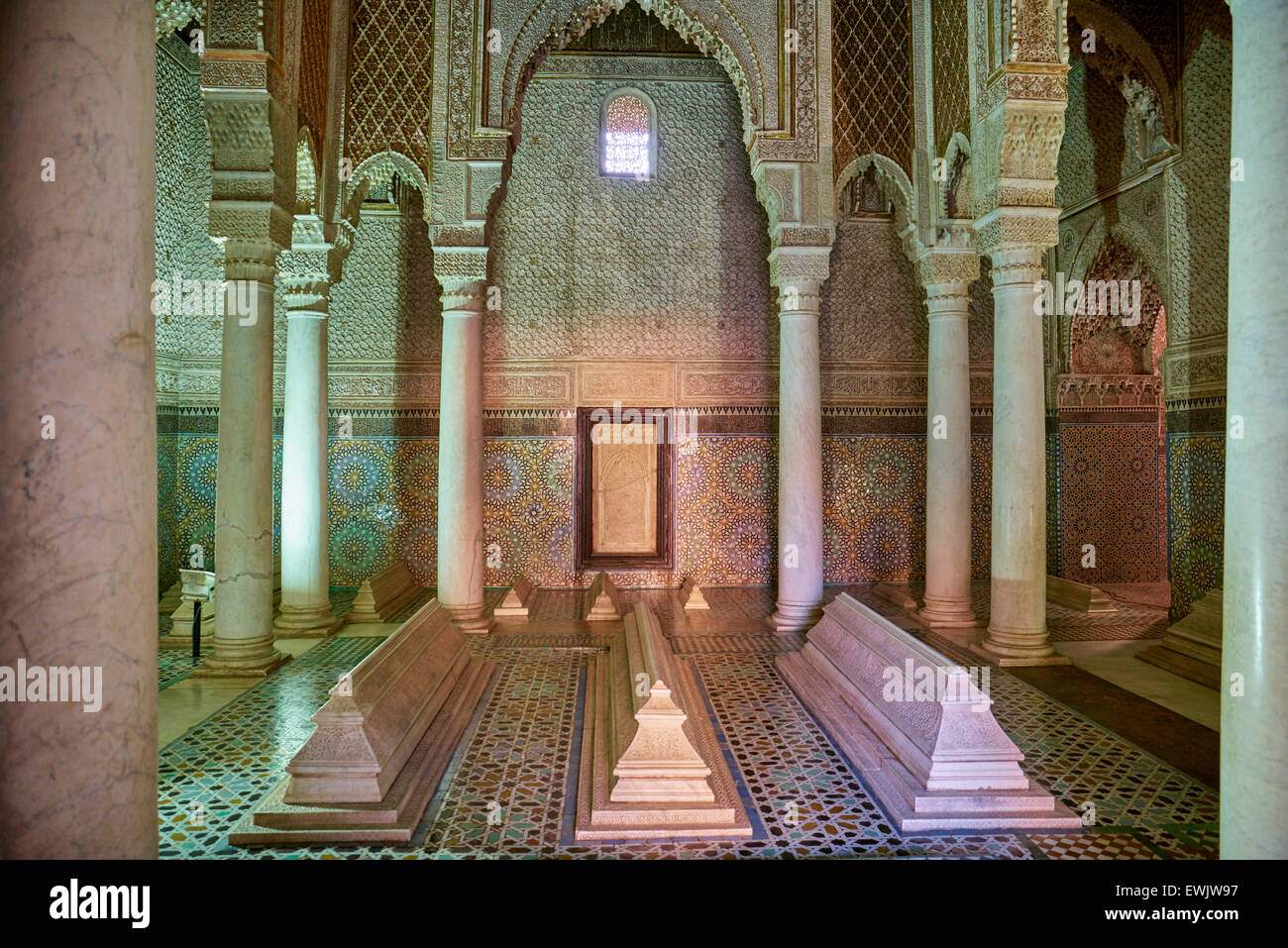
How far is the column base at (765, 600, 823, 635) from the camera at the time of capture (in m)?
6.14

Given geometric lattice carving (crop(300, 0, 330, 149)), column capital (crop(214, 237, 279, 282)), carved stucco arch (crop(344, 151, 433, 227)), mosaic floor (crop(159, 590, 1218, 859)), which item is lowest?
mosaic floor (crop(159, 590, 1218, 859))

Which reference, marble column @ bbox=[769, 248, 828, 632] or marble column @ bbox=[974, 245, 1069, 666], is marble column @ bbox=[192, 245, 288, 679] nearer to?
marble column @ bbox=[769, 248, 828, 632]

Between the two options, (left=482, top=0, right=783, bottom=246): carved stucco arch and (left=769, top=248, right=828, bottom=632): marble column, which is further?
(left=769, top=248, right=828, bottom=632): marble column

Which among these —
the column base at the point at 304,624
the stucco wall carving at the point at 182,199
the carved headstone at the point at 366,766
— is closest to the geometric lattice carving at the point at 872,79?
the carved headstone at the point at 366,766

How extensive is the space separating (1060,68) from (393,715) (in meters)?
5.56

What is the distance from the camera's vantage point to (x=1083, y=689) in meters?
4.68

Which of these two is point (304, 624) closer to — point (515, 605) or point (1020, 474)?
point (515, 605)

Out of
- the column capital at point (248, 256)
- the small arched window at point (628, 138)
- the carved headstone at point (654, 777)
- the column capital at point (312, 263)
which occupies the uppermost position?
the small arched window at point (628, 138)

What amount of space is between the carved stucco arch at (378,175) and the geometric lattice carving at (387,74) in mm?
54

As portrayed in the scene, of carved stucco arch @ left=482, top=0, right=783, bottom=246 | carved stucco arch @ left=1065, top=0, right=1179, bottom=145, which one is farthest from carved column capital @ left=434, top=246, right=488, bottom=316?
carved stucco arch @ left=1065, top=0, right=1179, bottom=145

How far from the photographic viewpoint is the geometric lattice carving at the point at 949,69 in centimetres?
576

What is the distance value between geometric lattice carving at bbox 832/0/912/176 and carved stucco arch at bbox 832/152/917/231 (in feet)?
0.16

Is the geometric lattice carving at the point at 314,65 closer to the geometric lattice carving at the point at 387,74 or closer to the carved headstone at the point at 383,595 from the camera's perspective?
the geometric lattice carving at the point at 387,74
